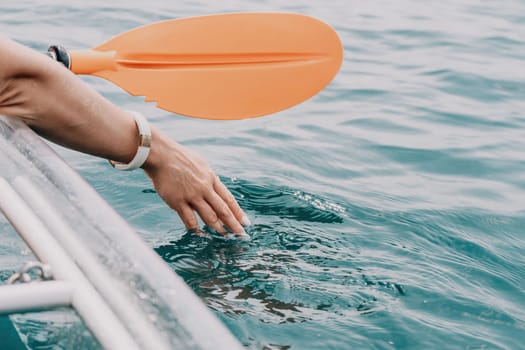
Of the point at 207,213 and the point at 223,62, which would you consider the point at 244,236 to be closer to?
the point at 207,213

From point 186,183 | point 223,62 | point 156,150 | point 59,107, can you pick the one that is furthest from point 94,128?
point 223,62

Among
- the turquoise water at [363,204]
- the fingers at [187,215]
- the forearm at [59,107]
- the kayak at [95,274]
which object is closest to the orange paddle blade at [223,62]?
the turquoise water at [363,204]

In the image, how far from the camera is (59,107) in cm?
158

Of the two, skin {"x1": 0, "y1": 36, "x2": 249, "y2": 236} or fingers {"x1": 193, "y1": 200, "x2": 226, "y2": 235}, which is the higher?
skin {"x1": 0, "y1": 36, "x2": 249, "y2": 236}

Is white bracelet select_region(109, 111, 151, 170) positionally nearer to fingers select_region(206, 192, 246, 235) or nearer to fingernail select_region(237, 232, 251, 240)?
fingers select_region(206, 192, 246, 235)

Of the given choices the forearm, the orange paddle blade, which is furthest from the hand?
the orange paddle blade

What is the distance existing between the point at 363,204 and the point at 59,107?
141 centimetres

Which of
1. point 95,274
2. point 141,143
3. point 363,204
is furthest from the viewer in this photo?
point 363,204

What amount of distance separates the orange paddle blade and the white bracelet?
0.62 metres

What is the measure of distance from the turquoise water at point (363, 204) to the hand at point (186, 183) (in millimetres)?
198

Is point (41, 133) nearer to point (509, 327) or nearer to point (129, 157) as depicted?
point (129, 157)

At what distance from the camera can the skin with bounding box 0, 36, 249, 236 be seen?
1.50 meters

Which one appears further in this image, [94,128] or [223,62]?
[223,62]

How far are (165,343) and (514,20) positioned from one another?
6.24m
